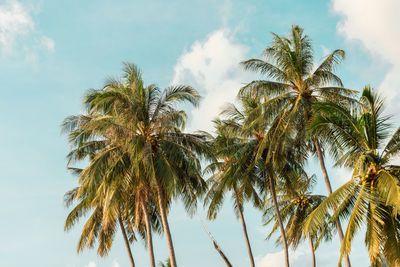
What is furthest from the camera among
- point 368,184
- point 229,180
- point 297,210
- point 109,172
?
point 297,210

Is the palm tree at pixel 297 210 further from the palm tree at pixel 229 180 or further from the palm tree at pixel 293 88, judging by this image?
the palm tree at pixel 293 88

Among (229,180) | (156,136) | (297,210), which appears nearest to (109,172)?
(156,136)

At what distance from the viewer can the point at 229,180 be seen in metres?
24.2

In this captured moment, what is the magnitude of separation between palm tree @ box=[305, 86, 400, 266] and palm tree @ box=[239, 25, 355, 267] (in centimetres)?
305

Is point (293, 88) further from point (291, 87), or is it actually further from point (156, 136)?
point (156, 136)

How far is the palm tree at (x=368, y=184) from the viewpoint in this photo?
14359 millimetres

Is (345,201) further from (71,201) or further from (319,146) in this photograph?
(71,201)

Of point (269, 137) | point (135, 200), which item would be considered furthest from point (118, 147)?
point (269, 137)

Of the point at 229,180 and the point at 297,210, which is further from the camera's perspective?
the point at 297,210

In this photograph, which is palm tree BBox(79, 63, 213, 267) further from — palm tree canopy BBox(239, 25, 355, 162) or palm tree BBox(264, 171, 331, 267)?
palm tree BBox(264, 171, 331, 267)

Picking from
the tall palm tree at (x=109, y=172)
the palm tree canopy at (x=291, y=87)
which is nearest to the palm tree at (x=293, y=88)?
the palm tree canopy at (x=291, y=87)

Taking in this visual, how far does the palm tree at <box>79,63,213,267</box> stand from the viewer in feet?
58.4

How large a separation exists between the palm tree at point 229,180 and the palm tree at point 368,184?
26.2 feet

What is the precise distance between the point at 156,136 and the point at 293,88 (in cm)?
698
